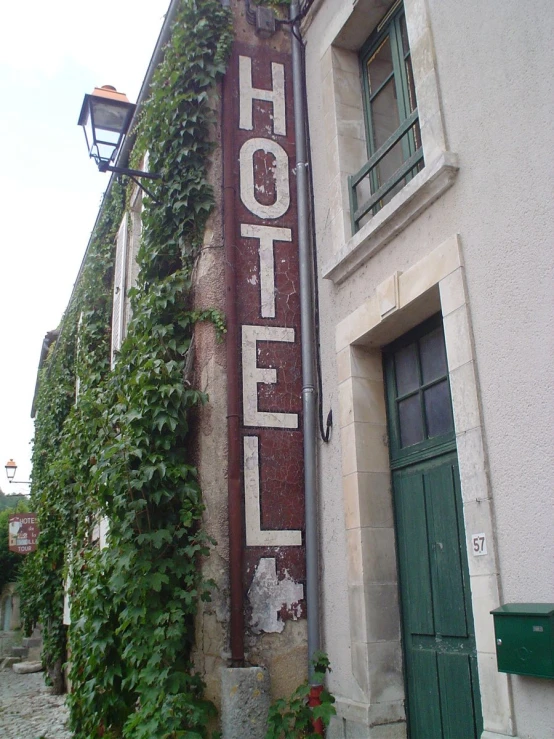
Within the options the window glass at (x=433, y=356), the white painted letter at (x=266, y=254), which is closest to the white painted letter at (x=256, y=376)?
the white painted letter at (x=266, y=254)

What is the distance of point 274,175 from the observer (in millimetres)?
5887

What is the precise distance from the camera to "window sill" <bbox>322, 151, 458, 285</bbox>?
12.9ft

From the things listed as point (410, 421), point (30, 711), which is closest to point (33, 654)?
point (30, 711)

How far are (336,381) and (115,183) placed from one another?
5275 millimetres

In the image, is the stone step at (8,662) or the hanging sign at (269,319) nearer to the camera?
the hanging sign at (269,319)

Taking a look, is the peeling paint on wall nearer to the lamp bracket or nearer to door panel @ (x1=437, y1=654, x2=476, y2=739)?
door panel @ (x1=437, y1=654, x2=476, y2=739)

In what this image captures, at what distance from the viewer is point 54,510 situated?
32.0 feet

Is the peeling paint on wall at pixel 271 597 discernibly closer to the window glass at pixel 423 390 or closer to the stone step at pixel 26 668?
the window glass at pixel 423 390

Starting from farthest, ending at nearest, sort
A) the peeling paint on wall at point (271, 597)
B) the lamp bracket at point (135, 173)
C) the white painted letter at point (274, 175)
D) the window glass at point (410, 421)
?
the lamp bracket at point (135, 173) < the white painted letter at point (274, 175) < the peeling paint on wall at point (271, 597) < the window glass at point (410, 421)

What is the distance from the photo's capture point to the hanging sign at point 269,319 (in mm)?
5031

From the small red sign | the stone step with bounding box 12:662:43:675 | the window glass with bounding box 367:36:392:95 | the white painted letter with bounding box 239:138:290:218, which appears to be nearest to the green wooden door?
the white painted letter with bounding box 239:138:290:218

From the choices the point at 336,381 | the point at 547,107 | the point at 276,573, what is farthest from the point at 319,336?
the point at 547,107

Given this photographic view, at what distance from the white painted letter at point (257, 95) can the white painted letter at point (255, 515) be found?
259cm

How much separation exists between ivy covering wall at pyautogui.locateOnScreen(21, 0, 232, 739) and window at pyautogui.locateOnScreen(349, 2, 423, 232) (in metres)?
1.22
